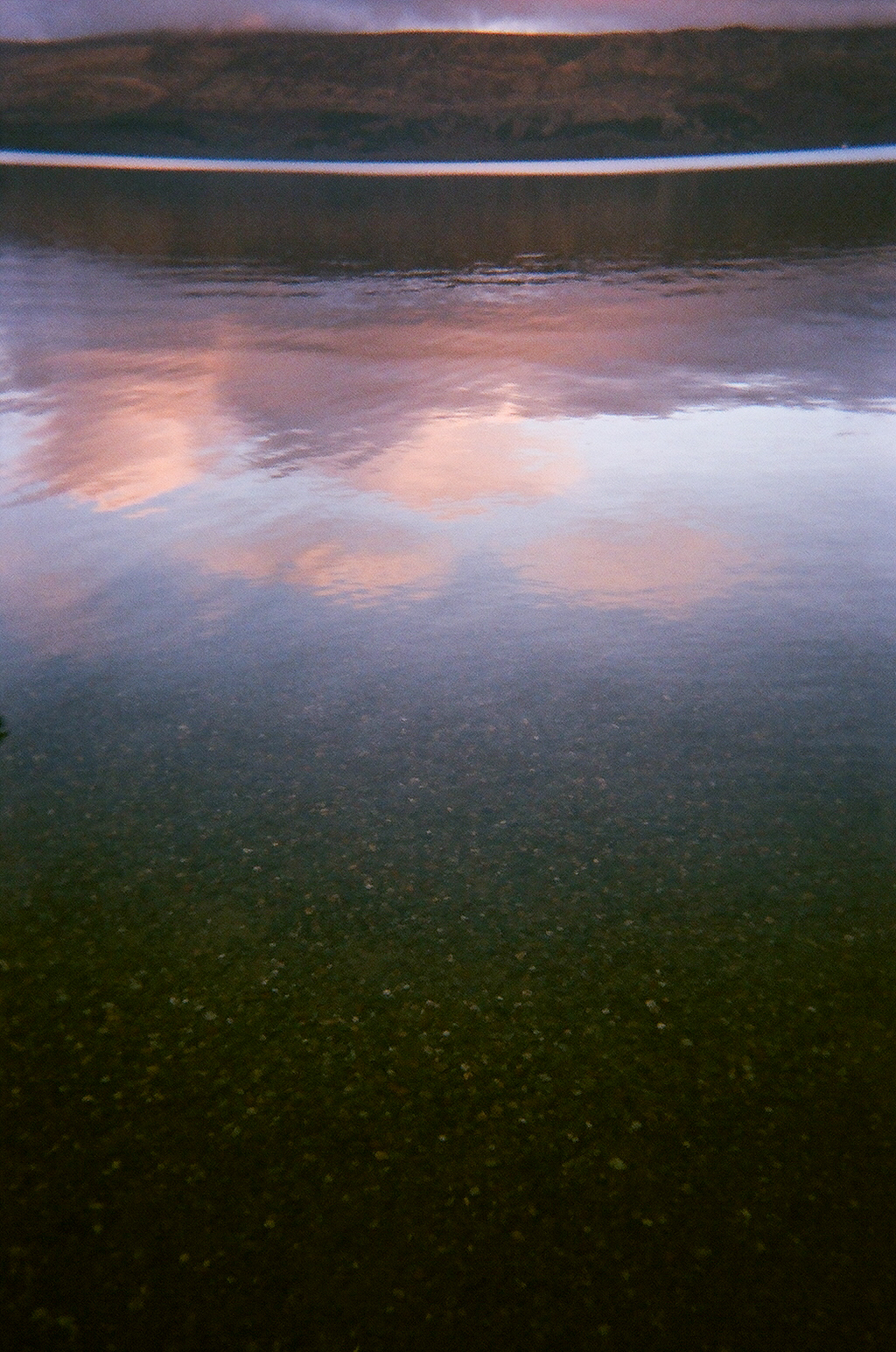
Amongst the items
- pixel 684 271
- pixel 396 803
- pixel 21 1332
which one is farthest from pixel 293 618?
pixel 684 271

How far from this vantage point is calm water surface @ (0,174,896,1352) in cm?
215

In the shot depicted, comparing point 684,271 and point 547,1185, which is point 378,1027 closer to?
point 547,1185

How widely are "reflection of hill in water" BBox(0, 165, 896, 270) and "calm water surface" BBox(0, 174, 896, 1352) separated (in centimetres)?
1253

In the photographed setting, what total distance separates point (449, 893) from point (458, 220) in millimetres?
25178

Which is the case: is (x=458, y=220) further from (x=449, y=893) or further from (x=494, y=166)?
(x=494, y=166)

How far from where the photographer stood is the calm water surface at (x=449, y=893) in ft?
7.06

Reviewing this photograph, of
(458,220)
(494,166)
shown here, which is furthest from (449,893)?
(494,166)

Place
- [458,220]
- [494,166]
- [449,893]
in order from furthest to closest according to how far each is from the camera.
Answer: [494,166] → [458,220] → [449,893]

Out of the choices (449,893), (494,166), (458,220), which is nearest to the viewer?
(449,893)

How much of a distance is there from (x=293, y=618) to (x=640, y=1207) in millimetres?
3205

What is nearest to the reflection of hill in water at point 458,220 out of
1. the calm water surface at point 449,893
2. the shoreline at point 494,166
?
the calm water surface at point 449,893

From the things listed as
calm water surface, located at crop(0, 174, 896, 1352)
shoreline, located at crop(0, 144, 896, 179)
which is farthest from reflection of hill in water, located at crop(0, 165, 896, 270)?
shoreline, located at crop(0, 144, 896, 179)

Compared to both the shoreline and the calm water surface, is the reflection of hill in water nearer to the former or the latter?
the calm water surface

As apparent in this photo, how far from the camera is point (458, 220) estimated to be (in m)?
25.9
